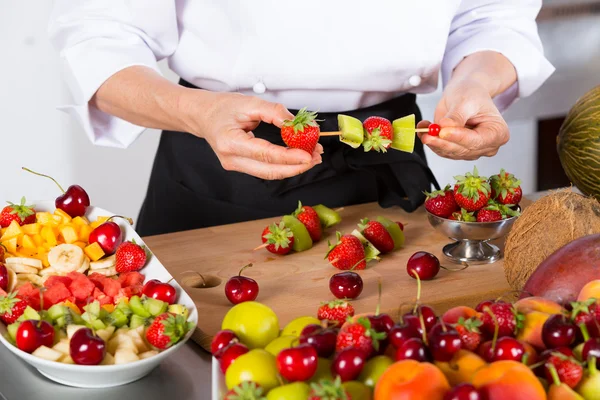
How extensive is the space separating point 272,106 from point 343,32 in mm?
432

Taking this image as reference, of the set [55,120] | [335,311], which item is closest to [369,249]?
[335,311]

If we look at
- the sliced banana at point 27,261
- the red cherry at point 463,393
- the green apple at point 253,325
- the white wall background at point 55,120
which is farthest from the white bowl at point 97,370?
the white wall background at point 55,120

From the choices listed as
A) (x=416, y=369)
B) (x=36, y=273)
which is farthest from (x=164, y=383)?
(x=416, y=369)

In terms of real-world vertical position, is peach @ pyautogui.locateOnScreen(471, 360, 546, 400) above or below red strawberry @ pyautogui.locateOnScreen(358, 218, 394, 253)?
above

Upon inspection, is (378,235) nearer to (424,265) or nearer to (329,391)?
(424,265)

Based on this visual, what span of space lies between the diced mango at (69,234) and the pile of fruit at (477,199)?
0.66 meters

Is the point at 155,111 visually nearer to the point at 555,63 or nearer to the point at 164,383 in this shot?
the point at 164,383

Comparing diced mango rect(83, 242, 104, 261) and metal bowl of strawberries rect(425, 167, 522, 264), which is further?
metal bowl of strawberries rect(425, 167, 522, 264)

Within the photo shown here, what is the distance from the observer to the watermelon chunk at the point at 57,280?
1240 mm

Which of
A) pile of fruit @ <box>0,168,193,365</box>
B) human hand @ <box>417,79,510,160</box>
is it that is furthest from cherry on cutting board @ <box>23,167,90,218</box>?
human hand @ <box>417,79,510,160</box>

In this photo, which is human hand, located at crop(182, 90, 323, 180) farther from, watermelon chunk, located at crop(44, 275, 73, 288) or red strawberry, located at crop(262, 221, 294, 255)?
watermelon chunk, located at crop(44, 275, 73, 288)

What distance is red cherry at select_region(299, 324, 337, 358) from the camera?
0.90 metres

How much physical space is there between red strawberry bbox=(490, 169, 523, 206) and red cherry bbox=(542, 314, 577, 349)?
0.66 metres

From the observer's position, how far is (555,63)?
3.39 meters
